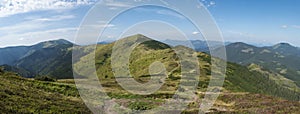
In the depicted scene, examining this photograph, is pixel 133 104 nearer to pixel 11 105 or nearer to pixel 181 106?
pixel 181 106

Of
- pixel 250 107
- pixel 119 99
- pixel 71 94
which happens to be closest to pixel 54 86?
pixel 71 94

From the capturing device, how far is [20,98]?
141 ft

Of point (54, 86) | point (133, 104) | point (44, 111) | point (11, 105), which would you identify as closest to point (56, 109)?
point (44, 111)

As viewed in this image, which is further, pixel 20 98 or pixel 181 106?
pixel 181 106

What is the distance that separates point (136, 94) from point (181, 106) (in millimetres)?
14316

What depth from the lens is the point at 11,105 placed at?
37438mm

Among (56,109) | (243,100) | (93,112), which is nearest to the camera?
(56,109)

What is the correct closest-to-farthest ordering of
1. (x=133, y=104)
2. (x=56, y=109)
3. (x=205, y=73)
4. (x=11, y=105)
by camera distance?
(x=11, y=105) → (x=56, y=109) → (x=133, y=104) → (x=205, y=73)

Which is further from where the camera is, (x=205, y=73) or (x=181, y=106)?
(x=205, y=73)

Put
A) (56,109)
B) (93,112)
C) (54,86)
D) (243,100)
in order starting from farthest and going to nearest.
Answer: (243,100) → (54,86) → (93,112) → (56,109)

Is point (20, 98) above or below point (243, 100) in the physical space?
above

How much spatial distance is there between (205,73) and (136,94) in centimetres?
12724

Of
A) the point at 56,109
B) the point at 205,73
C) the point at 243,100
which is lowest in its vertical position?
the point at 205,73

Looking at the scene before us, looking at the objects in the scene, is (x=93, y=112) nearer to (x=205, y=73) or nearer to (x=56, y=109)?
(x=56, y=109)
